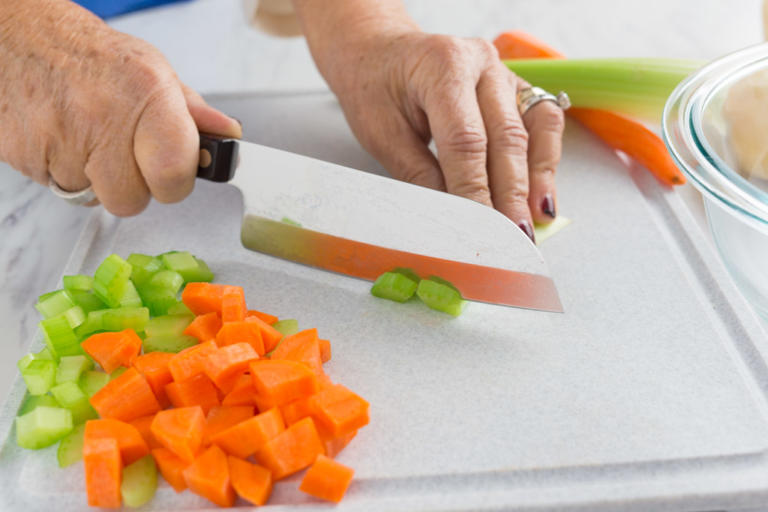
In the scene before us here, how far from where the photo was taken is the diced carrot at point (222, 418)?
95 centimetres

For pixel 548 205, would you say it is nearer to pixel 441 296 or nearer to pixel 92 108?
pixel 441 296

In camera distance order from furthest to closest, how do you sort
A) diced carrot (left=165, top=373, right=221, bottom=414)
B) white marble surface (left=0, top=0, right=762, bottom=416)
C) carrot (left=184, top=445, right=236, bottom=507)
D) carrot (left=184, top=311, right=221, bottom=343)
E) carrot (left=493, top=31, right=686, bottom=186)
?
1. white marble surface (left=0, top=0, right=762, bottom=416)
2. carrot (left=493, top=31, right=686, bottom=186)
3. carrot (left=184, top=311, right=221, bottom=343)
4. diced carrot (left=165, top=373, right=221, bottom=414)
5. carrot (left=184, top=445, right=236, bottom=507)

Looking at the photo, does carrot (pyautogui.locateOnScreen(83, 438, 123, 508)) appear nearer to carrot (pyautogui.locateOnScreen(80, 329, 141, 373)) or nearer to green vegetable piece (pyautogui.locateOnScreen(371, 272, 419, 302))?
carrot (pyautogui.locateOnScreen(80, 329, 141, 373))

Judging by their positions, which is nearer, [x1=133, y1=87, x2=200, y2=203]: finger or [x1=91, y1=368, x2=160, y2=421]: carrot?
[x1=91, y1=368, x2=160, y2=421]: carrot

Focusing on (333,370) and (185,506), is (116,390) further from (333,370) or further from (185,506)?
(333,370)

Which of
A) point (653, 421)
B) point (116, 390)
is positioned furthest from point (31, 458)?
point (653, 421)

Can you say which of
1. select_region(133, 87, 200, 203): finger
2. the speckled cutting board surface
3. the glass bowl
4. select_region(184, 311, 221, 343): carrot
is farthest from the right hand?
the glass bowl

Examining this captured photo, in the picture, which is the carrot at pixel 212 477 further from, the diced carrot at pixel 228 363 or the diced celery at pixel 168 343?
the diced celery at pixel 168 343

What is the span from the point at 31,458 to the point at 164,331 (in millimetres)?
251

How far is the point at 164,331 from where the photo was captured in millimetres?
1113

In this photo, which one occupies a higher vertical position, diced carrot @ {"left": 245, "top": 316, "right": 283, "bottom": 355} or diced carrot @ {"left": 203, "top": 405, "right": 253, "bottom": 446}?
diced carrot @ {"left": 245, "top": 316, "right": 283, "bottom": 355}

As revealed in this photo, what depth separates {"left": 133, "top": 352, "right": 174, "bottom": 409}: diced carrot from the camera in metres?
0.99

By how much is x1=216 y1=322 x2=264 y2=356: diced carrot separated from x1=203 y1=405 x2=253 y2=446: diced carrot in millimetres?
98

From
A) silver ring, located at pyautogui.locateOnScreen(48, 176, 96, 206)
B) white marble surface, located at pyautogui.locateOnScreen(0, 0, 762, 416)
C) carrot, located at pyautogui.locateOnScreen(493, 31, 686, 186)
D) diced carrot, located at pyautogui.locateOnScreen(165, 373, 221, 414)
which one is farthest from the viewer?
white marble surface, located at pyautogui.locateOnScreen(0, 0, 762, 416)
